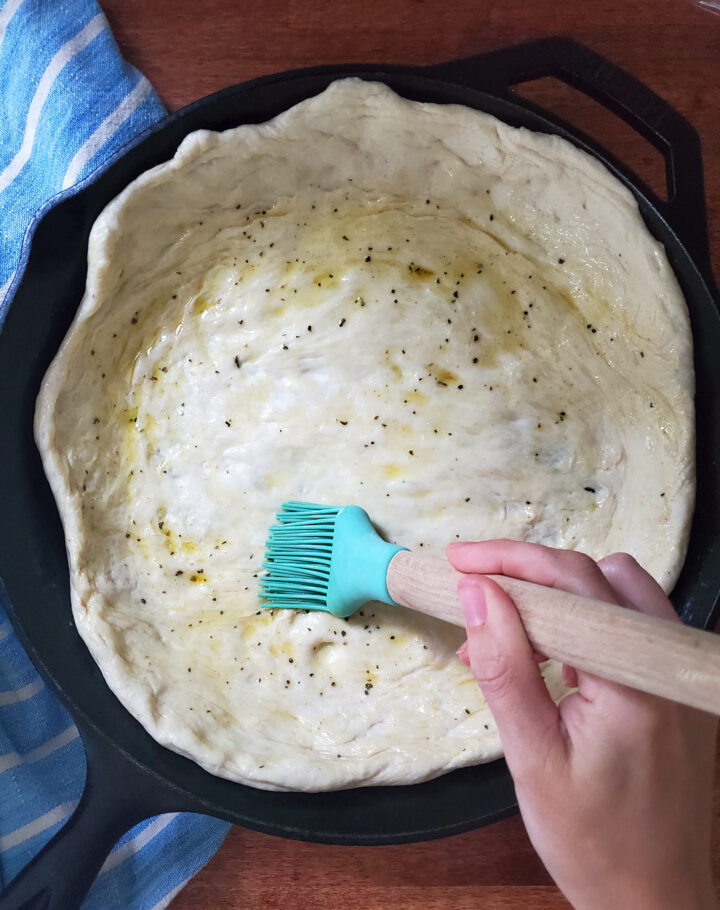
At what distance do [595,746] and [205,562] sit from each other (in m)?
0.62

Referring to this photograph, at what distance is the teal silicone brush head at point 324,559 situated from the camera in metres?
0.98

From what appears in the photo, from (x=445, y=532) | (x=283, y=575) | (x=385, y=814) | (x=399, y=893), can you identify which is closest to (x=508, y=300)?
(x=445, y=532)

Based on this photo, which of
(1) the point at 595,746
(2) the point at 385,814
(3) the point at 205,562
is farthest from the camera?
(3) the point at 205,562

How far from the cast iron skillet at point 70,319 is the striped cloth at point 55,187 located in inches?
6.1

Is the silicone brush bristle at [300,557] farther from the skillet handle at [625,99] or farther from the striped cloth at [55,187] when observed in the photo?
the skillet handle at [625,99]

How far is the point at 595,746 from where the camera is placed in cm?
69

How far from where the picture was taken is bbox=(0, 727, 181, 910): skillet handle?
867 mm

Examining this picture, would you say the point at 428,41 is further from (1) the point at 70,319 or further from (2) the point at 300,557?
(2) the point at 300,557

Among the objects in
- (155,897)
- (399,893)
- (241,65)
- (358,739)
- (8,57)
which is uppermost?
(8,57)

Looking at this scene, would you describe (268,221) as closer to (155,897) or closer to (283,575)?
(283,575)

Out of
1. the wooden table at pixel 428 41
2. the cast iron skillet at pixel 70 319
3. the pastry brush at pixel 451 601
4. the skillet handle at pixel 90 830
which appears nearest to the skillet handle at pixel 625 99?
the cast iron skillet at pixel 70 319

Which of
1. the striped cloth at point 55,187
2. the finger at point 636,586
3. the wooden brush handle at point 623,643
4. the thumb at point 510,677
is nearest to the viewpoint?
the wooden brush handle at point 623,643

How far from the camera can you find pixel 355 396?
3.72 feet

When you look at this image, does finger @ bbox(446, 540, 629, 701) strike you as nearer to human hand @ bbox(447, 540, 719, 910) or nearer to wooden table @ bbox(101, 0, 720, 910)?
human hand @ bbox(447, 540, 719, 910)
